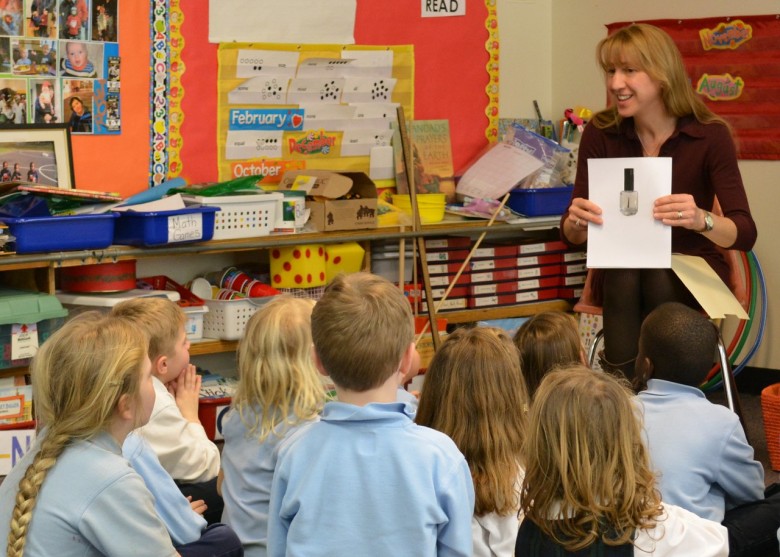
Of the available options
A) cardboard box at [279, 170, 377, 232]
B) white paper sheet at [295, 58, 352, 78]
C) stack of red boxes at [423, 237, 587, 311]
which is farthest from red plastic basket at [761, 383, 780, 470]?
white paper sheet at [295, 58, 352, 78]

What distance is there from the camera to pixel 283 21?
14.1 ft

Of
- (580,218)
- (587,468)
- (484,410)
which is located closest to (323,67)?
(580,218)

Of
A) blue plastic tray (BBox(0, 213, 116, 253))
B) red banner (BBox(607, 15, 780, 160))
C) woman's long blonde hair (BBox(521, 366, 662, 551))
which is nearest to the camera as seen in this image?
woman's long blonde hair (BBox(521, 366, 662, 551))

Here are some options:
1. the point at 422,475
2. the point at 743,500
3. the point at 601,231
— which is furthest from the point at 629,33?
the point at 422,475

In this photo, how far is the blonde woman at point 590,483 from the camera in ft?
5.79

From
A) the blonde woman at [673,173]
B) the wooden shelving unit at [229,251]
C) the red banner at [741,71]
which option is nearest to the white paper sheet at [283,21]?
the wooden shelving unit at [229,251]

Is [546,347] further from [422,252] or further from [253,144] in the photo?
[253,144]

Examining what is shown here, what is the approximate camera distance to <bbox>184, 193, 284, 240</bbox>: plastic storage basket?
3.81m

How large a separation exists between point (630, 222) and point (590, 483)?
1.34m

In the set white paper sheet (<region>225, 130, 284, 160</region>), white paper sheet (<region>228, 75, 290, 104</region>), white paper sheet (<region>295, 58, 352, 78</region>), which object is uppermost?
white paper sheet (<region>295, 58, 352, 78</region>)

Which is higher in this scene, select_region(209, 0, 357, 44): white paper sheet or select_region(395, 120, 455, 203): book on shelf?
select_region(209, 0, 357, 44): white paper sheet

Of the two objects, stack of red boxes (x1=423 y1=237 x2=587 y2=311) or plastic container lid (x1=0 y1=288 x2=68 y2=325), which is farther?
stack of red boxes (x1=423 y1=237 x2=587 y2=311)

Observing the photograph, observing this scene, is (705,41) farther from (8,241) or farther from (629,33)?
(8,241)

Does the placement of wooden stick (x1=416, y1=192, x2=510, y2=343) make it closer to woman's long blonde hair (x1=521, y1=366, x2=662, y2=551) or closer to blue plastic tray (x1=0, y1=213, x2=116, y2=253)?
blue plastic tray (x1=0, y1=213, x2=116, y2=253)
